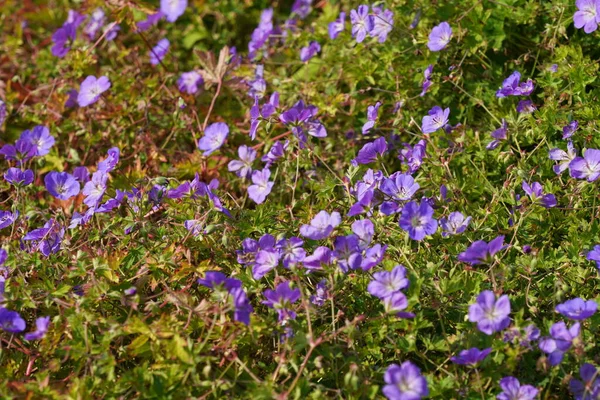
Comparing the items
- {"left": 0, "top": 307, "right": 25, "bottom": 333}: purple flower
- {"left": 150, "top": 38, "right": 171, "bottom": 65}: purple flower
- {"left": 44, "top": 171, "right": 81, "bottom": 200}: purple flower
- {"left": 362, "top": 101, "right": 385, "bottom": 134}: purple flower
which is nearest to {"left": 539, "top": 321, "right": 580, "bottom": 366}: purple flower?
{"left": 362, "top": 101, "right": 385, "bottom": 134}: purple flower

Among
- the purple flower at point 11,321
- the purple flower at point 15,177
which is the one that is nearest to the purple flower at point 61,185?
the purple flower at point 15,177

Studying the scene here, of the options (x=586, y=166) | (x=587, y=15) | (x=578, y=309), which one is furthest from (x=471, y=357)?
(x=587, y=15)

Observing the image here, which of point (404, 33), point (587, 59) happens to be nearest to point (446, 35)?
point (404, 33)

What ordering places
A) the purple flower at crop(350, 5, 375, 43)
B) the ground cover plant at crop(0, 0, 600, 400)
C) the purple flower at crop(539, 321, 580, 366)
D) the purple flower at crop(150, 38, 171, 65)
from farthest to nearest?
the purple flower at crop(150, 38, 171, 65) → the purple flower at crop(350, 5, 375, 43) → the ground cover plant at crop(0, 0, 600, 400) → the purple flower at crop(539, 321, 580, 366)

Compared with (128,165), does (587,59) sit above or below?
above

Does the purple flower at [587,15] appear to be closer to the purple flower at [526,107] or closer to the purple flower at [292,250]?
the purple flower at [526,107]

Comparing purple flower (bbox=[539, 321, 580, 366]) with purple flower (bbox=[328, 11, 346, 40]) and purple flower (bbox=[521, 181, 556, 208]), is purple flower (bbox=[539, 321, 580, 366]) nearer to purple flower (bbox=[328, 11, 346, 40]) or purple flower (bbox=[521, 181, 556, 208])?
purple flower (bbox=[521, 181, 556, 208])

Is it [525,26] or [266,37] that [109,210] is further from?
[525,26]
